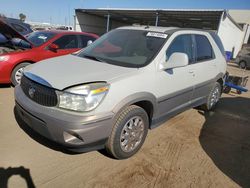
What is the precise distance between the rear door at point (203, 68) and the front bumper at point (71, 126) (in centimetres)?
224

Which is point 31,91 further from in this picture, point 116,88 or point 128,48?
point 128,48

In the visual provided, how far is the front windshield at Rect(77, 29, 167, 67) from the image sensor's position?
11.1 ft

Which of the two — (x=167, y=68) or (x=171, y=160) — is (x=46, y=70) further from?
(x=171, y=160)

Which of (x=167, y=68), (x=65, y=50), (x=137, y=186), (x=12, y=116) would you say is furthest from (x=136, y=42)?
(x=65, y=50)

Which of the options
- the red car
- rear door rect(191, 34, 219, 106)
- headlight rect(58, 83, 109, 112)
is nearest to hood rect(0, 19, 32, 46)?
the red car

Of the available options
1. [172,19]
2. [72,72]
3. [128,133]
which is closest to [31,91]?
[72,72]

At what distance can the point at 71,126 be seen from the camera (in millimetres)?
2457

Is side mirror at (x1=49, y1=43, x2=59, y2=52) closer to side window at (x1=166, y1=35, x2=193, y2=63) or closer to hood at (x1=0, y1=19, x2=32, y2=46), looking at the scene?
hood at (x1=0, y1=19, x2=32, y2=46)

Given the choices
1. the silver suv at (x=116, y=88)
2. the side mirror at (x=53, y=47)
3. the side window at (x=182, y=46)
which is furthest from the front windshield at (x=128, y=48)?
the side mirror at (x=53, y=47)

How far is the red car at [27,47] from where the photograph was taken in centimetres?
528

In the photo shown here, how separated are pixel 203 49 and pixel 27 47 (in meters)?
4.27

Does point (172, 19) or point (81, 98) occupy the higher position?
point (172, 19)

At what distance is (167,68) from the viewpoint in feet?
11.0

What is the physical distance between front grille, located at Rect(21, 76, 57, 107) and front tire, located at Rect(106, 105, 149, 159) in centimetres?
82
